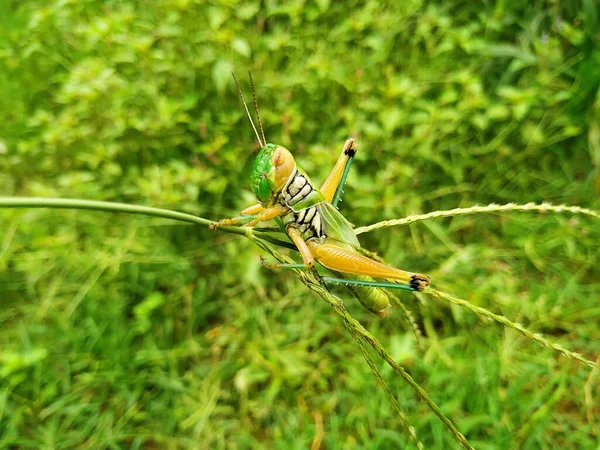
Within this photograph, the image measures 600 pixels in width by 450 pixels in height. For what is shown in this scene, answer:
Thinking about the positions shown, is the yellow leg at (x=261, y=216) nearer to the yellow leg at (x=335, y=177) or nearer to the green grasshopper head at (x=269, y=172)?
the green grasshopper head at (x=269, y=172)

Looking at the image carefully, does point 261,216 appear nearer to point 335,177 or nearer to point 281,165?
point 281,165

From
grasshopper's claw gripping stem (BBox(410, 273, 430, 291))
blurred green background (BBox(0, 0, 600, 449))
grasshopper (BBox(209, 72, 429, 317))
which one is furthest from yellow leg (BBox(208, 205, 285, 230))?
blurred green background (BBox(0, 0, 600, 449))

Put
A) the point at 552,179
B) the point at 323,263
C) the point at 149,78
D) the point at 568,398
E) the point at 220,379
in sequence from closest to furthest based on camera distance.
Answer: the point at 323,263
the point at 568,398
the point at 220,379
the point at 149,78
the point at 552,179

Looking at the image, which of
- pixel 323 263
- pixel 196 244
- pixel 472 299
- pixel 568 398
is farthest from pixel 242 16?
→ pixel 568 398

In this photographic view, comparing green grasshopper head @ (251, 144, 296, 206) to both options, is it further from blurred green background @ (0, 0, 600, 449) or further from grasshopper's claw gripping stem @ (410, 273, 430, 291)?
blurred green background @ (0, 0, 600, 449)

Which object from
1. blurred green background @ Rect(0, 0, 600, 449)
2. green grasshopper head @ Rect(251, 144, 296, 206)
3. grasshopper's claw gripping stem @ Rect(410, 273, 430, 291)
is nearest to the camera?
grasshopper's claw gripping stem @ Rect(410, 273, 430, 291)

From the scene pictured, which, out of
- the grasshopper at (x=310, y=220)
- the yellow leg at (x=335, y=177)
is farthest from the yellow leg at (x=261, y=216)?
the yellow leg at (x=335, y=177)

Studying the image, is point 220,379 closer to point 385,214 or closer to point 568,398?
point 385,214
